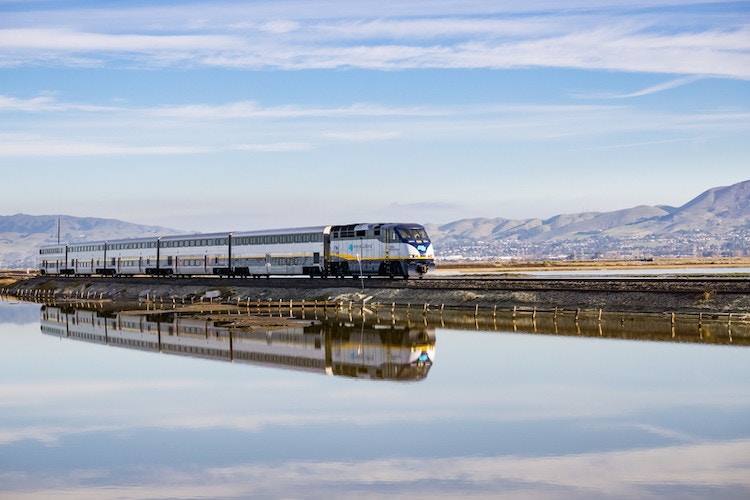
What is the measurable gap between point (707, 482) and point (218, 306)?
65.5 meters

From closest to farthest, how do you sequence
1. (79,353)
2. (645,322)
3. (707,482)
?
1. (707,482)
2. (79,353)
3. (645,322)

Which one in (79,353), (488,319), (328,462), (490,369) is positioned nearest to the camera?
(328,462)

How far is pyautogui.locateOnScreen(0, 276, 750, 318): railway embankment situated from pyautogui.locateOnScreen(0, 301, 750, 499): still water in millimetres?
4088

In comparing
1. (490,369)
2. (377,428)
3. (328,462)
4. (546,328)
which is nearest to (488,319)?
(546,328)

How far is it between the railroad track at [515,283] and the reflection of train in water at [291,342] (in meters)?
11.1

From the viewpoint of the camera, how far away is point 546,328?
180ft

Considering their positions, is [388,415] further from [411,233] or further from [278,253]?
[278,253]

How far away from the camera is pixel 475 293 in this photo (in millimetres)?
69250

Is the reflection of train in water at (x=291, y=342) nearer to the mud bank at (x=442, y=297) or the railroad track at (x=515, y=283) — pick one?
the mud bank at (x=442, y=297)

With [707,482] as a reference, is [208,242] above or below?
above

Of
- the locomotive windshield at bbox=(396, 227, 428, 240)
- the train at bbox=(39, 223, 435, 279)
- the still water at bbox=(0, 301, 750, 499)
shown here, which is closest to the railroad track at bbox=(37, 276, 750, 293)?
the train at bbox=(39, 223, 435, 279)

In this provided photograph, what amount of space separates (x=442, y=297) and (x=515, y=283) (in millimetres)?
5803

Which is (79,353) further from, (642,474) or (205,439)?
(642,474)

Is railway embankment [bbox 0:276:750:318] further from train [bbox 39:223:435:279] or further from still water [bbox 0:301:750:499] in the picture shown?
still water [bbox 0:301:750:499]
